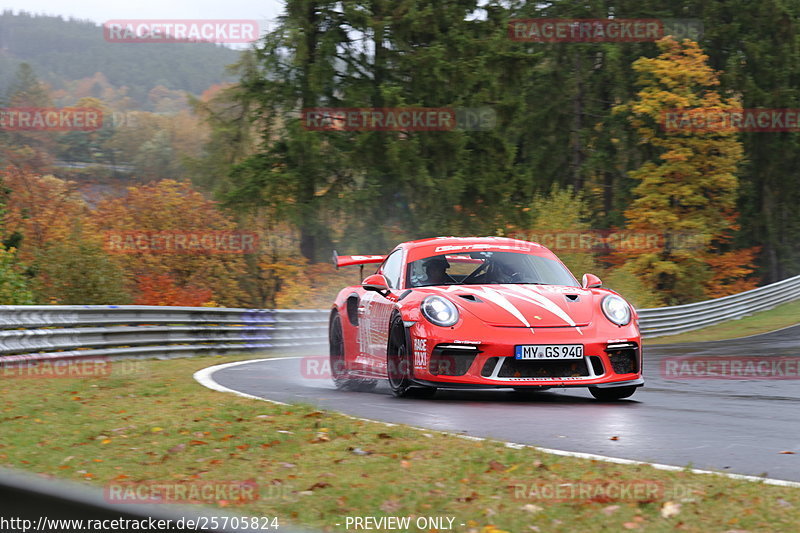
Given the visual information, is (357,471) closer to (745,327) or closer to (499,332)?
(499,332)

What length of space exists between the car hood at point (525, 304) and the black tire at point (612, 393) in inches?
27.4

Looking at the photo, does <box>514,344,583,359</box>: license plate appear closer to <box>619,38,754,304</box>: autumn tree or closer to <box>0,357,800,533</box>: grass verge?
<box>0,357,800,533</box>: grass verge

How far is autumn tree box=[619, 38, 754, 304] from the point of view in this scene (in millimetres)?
41125

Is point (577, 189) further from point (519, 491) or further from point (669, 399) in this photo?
point (519, 491)

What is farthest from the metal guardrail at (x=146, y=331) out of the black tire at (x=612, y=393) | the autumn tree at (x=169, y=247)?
the autumn tree at (x=169, y=247)

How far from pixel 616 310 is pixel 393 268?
8.05 feet

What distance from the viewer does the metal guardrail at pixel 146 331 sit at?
13.0m

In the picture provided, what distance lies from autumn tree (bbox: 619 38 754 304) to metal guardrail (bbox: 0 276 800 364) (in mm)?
15359

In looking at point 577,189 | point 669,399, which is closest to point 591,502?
point 669,399

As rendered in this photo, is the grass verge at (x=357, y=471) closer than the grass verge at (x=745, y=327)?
Yes

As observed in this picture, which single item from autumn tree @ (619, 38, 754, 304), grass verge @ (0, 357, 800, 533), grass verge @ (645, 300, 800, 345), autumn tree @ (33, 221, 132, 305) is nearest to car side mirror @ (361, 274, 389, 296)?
grass verge @ (0, 357, 800, 533)

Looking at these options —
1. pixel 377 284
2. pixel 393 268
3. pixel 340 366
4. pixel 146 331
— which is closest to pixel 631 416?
pixel 377 284

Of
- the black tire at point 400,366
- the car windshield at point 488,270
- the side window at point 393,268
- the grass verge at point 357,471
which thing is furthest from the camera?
the side window at point 393,268

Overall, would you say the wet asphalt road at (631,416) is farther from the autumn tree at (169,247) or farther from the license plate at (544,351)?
the autumn tree at (169,247)
